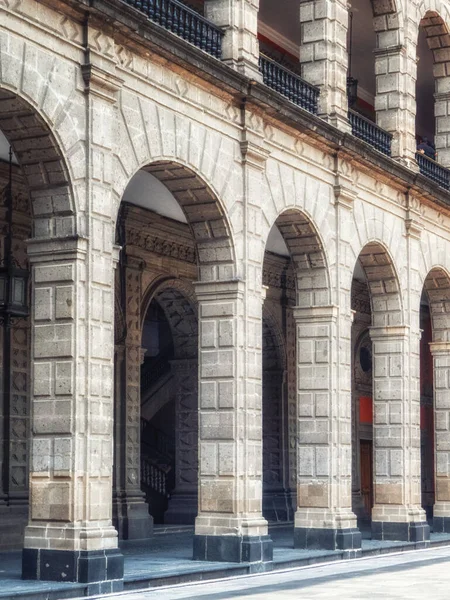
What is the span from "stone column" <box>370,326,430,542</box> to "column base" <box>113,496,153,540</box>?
14.2 ft

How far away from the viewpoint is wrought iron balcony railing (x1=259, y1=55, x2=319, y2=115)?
20.4 metres

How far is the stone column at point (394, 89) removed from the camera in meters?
24.5

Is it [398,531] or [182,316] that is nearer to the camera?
[398,531]

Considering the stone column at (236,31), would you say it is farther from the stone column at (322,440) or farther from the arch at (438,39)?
the arch at (438,39)

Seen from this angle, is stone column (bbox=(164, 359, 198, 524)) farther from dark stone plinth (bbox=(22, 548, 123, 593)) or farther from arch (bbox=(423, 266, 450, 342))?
dark stone plinth (bbox=(22, 548, 123, 593))

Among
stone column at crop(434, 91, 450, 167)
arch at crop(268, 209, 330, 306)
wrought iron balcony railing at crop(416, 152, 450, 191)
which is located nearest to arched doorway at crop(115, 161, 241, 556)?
arch at crop(268, 209, 330, 306)

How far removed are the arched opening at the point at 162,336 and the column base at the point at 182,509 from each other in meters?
0.02

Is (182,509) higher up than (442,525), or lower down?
higher up

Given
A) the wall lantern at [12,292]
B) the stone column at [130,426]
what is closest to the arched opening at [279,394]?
the stone column at [130,426]

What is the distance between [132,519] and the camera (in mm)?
22453

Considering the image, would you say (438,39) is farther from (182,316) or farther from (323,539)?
(323,539)

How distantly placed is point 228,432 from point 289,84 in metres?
6.12

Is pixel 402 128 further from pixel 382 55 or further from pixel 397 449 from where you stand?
pixel 397 449

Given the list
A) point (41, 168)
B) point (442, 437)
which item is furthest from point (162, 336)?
point (41, 168)
